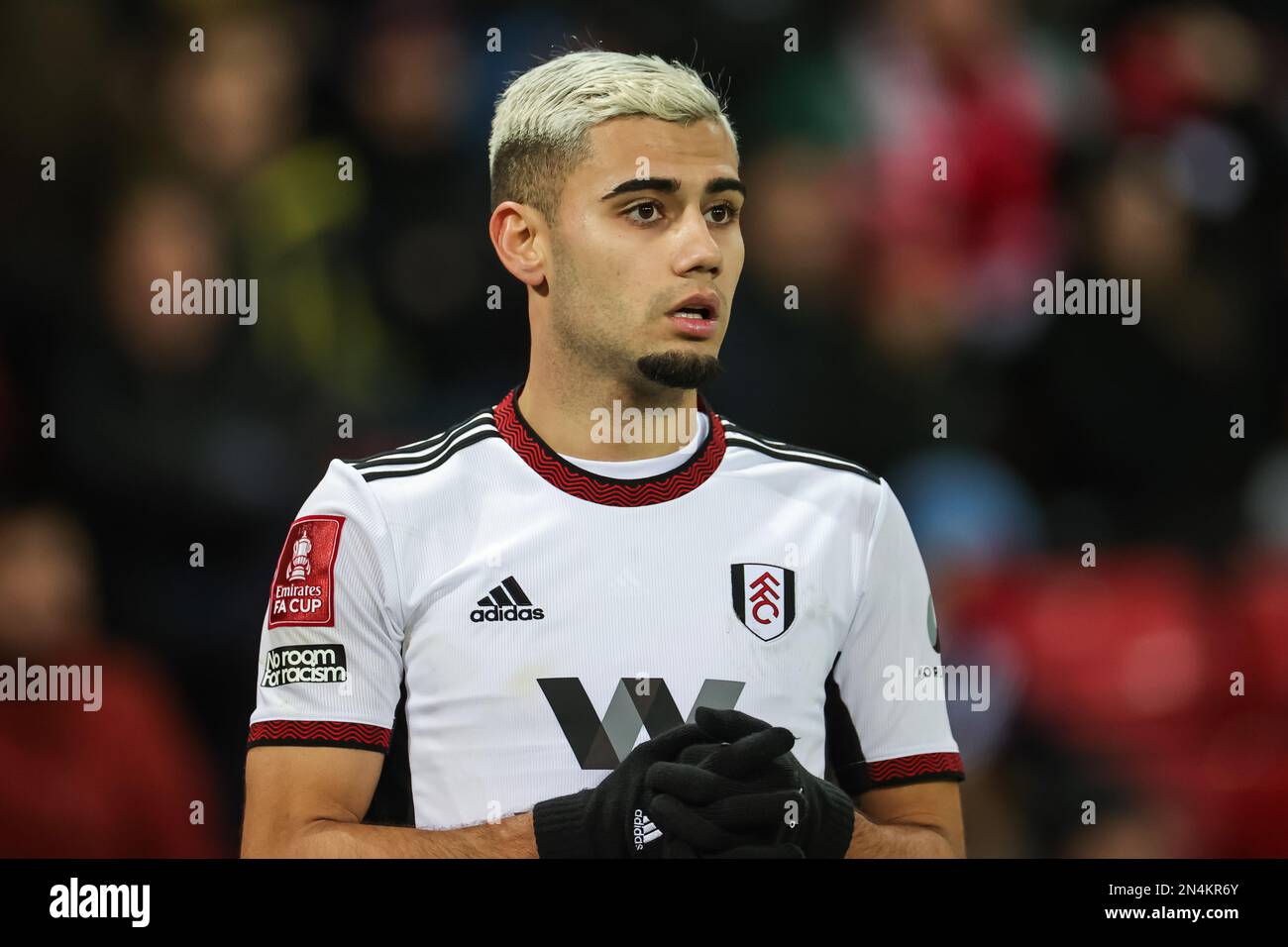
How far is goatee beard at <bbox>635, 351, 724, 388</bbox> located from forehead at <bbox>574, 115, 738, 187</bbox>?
0.35 metres

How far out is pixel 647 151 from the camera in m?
3.12

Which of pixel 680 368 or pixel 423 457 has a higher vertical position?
pixel 680 368

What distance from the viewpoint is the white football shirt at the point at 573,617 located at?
296cm

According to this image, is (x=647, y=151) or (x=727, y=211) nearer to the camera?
(x=647, y=151)

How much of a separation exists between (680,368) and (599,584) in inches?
17.9

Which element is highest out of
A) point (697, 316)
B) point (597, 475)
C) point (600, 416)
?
point (697, 316)

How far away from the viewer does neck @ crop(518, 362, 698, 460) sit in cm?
320

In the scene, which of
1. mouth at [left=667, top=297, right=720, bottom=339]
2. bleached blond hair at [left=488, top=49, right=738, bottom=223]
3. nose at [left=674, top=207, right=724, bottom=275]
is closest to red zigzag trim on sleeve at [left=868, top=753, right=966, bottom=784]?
mouth at [left=667, top=297, right=720, bottom=339]

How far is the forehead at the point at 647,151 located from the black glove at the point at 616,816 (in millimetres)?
1106

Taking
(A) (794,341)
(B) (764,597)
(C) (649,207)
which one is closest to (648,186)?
(C) (649,207)

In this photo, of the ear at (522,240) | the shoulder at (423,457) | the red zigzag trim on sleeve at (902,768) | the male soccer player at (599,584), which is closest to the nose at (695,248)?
the male soccer player at (599,584)

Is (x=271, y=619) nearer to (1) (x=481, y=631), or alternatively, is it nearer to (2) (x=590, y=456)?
(1) (x=481, y=631)

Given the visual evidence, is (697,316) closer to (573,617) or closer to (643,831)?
(573,617)

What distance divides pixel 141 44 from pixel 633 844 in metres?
2.90
